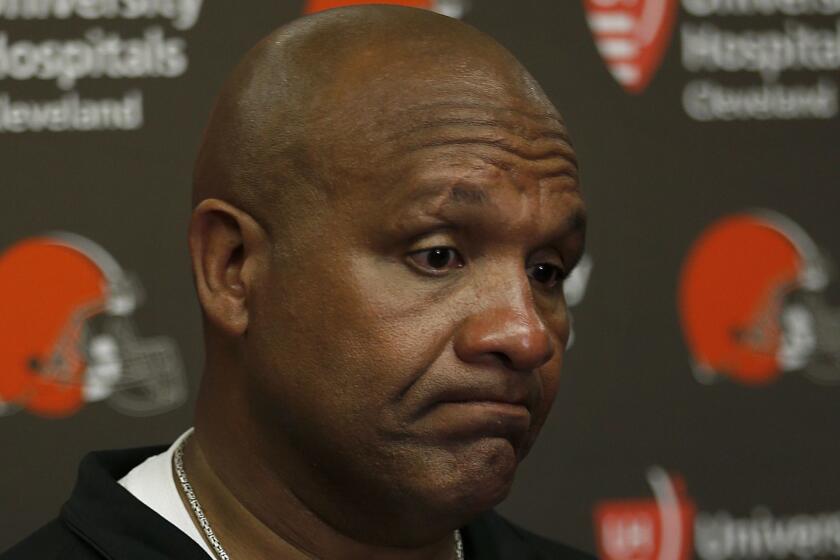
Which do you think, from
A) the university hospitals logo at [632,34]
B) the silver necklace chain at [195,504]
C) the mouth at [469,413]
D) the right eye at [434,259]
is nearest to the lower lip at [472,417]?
the mouth at [469,413]

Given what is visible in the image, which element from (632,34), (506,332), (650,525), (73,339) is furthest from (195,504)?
(632,34)

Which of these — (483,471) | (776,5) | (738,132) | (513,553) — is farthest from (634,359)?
(483,471)

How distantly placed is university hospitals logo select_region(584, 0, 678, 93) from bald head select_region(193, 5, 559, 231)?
967 mm

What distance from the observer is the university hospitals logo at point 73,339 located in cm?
194

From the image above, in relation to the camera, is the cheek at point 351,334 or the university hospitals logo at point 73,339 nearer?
the cheek at point 351,334

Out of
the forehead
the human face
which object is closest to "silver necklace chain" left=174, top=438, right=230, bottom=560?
the human face

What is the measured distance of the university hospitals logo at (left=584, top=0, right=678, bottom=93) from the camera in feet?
7.18

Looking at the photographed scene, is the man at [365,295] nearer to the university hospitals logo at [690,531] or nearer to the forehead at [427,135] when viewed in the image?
the forehead at [427,135]

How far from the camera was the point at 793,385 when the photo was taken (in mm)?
2240

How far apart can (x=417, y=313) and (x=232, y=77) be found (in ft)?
1.03

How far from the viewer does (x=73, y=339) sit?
1955 millimetres

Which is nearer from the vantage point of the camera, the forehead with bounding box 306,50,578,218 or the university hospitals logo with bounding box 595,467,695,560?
the forehead with bounding box 306,50,578,218

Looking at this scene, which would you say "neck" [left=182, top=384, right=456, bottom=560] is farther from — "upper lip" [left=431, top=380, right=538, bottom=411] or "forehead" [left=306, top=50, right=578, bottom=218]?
"forehead" [left=306, top=50, right=578, bottom=218]

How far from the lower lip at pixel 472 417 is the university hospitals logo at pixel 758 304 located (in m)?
1.12
